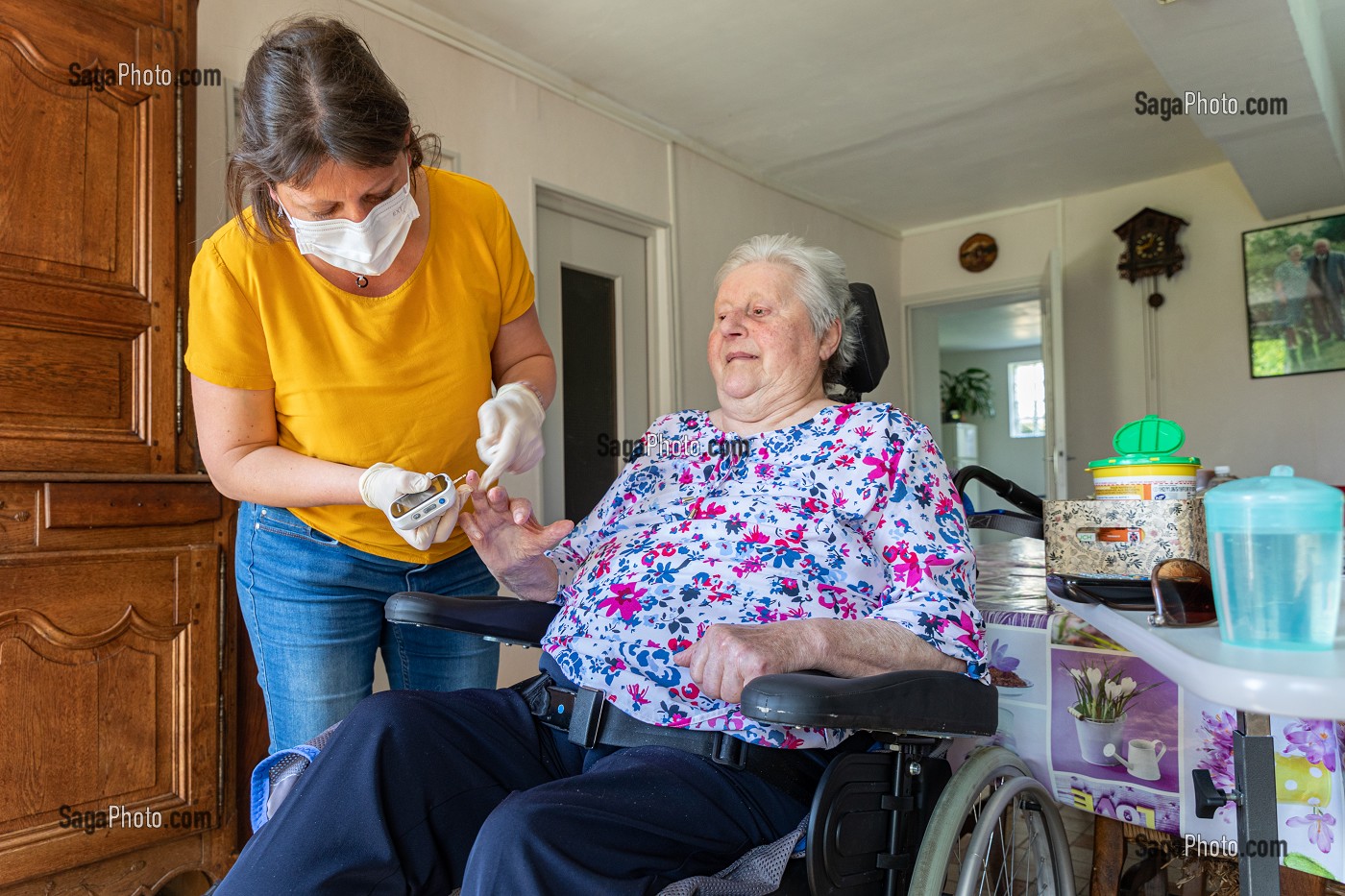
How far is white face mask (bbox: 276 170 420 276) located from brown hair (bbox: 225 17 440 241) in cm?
9

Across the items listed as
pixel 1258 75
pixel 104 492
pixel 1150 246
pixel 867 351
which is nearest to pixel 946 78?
pixel 1258 75

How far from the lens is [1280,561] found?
704 mm

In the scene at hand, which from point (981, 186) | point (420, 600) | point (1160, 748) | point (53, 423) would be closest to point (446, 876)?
point (420, 600)

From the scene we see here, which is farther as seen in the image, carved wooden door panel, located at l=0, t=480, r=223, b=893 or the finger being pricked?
carved wooden door panel, located at l=0, t=480, r=223, b=893

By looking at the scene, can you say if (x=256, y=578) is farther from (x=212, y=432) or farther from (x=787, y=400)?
(x=787, y=400)

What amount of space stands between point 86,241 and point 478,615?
134 centimetres

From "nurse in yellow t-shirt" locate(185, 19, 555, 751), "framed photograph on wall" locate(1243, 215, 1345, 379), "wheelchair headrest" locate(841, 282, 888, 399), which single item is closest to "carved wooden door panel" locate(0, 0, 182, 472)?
"nurse in yellow t-shirt" locate(185, 19, 555, 751)

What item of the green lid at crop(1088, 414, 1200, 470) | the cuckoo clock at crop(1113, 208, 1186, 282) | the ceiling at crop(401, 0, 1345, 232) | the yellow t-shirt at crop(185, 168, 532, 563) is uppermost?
the ceiling at crop(401, 0, 1345, 232)

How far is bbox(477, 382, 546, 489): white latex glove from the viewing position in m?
1.32

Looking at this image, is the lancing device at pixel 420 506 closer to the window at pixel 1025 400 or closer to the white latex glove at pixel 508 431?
the white latex glove at pixel 508 431

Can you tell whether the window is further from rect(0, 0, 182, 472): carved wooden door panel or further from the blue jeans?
the blue jeans

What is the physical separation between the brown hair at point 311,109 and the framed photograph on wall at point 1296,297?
490cm

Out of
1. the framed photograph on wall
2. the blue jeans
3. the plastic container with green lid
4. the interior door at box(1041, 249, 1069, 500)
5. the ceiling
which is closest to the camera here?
the plastic container with green lid

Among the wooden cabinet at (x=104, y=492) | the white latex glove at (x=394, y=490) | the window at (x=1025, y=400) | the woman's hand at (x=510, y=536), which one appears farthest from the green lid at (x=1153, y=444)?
the window at (x=1025, y=400)
